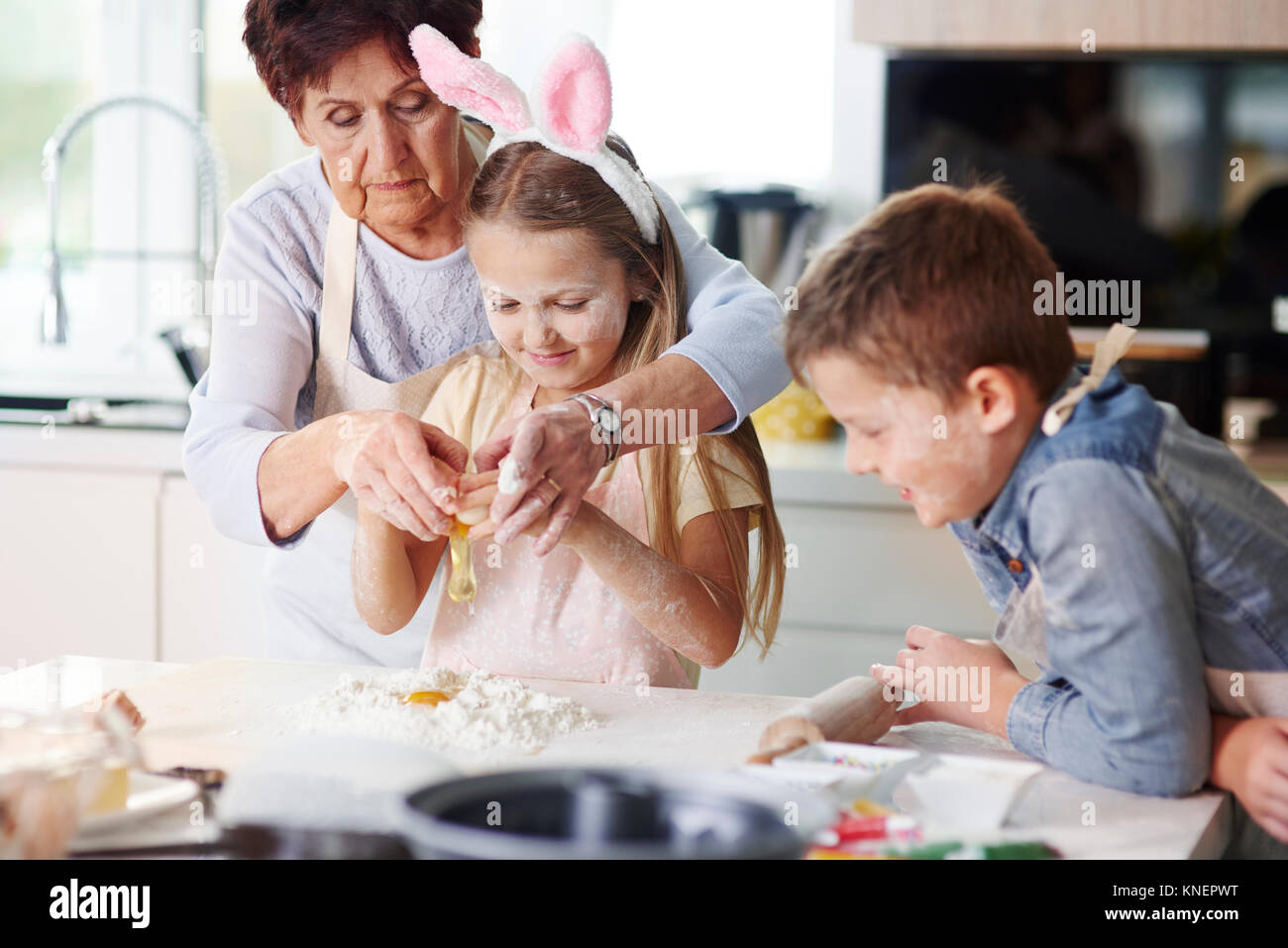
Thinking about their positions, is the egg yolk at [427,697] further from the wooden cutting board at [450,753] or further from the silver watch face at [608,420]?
the silver watch face at [608,420]

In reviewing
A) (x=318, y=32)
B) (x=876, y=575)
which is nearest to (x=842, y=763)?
(x=318, y=32)

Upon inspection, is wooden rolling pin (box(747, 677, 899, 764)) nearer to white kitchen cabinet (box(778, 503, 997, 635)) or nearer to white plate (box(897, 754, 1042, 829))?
white plate (box(897, 754, 1042, 829))

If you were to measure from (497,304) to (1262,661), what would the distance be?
0.81 m

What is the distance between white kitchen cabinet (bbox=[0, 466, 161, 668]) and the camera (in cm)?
240

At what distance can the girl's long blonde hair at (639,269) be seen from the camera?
140 centimetres

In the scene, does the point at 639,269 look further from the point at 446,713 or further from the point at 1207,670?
the point at 1207,670

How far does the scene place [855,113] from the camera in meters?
2.78

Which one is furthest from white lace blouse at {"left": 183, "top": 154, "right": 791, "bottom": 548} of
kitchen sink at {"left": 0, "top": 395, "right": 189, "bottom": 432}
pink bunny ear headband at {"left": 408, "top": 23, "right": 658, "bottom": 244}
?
kitchen sink at {"left": 0, "top": 395, "right": 189, "bottom": 432}

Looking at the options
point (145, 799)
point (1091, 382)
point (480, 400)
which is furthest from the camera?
point (480, 400)

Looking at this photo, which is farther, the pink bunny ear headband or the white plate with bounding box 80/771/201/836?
the pink bunny ear headband

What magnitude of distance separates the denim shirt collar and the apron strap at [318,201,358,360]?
0.79 meters

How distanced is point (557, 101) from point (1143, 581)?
795mm

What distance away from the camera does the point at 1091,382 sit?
98 centimetres
